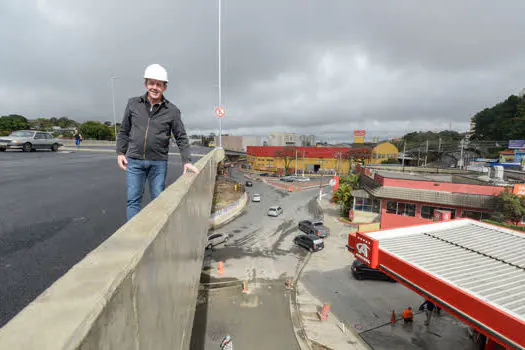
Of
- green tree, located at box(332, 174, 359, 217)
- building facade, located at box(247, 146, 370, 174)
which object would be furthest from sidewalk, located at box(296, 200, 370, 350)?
building facade, located at box(247, 146, 370, 174)

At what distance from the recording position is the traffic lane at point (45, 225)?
238 cm

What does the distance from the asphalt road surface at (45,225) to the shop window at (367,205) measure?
24.8 meters

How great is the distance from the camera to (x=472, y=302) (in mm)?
6055

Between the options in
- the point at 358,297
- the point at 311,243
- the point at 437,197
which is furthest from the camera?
the point at 311,243

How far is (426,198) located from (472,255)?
41.6 ft

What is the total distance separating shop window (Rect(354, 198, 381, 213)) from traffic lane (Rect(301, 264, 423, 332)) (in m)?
11.1

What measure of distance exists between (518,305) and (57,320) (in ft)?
28.2

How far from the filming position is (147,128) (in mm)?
3611

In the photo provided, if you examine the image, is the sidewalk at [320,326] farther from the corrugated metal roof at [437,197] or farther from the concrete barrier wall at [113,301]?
the concrete barrier wall at [113,301]

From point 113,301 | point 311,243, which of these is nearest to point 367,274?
point 311,243

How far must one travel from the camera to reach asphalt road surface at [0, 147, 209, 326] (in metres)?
2.38

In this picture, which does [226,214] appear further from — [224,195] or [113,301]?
[113,301]

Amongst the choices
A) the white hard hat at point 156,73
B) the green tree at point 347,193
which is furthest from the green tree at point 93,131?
the white hard hat at point 156,73

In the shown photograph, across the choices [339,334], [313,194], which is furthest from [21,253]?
[313,194]
